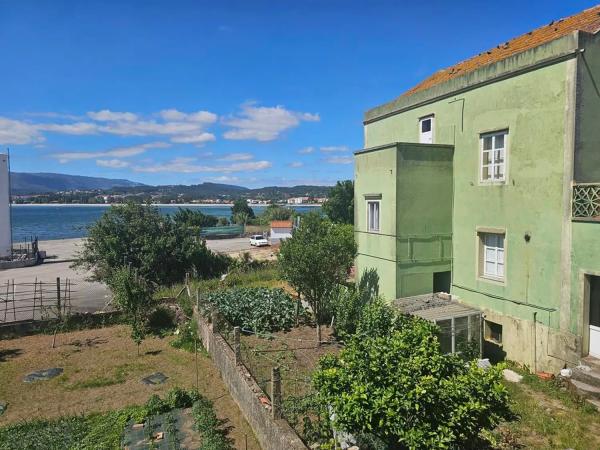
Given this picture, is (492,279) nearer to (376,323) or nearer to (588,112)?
(588,112)

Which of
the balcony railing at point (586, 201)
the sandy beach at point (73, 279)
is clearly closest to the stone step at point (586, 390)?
the balcony railing at point (586, 201)

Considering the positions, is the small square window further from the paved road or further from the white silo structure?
the white silo structure

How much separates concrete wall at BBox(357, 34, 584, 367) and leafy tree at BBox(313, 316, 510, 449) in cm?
724

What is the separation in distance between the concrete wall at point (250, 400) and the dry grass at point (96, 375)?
0.99 ft

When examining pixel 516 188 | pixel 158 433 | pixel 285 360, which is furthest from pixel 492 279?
pixel 158 433

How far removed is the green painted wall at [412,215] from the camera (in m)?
15.0

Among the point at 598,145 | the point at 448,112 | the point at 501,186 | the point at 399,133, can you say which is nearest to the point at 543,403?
the point at 501,186

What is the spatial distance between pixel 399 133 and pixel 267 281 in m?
14.6

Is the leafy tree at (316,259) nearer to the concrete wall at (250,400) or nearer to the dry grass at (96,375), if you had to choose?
the concrete wall at (250,400)

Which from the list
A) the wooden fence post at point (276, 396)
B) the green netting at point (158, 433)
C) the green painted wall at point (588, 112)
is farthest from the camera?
the green painted wall at point (588, 112)

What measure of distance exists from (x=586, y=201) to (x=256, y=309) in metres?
13.9

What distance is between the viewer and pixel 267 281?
2823 centimetres

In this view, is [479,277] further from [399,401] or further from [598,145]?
[399,401]

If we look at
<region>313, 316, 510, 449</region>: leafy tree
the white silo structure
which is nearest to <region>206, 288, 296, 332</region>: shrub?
<region>313, 316, 510, 449</region>: leafy tree
